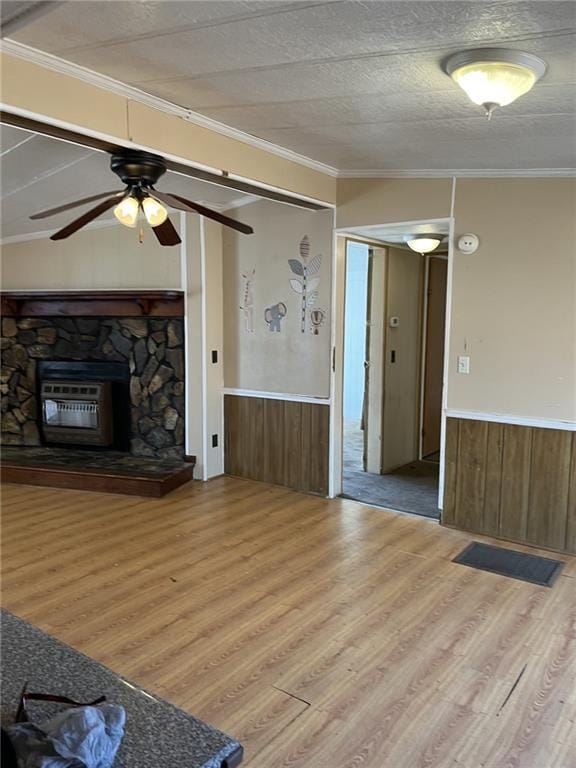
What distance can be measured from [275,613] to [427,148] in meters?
2.65

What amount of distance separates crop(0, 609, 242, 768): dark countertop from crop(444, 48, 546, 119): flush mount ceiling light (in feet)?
7.07

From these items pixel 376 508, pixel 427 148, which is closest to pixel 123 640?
pixel 376 508

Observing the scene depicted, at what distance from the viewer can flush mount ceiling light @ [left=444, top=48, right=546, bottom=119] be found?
2.07 meters

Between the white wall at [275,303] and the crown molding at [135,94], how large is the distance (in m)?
0.81

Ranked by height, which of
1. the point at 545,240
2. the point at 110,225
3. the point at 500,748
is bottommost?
the point at 500,748

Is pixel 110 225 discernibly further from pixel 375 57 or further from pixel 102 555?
pixel 375 57

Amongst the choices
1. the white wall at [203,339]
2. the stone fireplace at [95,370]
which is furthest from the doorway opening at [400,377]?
the stone fireplace at [95,370]

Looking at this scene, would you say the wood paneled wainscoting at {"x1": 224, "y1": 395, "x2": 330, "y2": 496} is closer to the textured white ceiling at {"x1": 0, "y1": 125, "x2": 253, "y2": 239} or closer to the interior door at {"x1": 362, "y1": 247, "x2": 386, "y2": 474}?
the interior door at {"x1": 362, "y1": 247, "x2": 386, "y2": 474}

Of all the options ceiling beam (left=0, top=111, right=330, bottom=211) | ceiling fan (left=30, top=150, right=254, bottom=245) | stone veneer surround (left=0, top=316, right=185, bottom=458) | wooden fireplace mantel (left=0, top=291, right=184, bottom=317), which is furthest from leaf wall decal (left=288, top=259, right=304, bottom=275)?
ceiling fan (left=30, top=150, right=254, bottom=245)

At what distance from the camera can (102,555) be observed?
367 centimetres

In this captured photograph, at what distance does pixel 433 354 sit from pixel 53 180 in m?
3.82

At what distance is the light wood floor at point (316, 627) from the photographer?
2162mm

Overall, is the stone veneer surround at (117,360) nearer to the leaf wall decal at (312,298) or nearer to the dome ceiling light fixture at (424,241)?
the leaf wall decal at (312,298)

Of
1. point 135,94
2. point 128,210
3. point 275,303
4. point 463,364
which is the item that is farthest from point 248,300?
point 135,94
